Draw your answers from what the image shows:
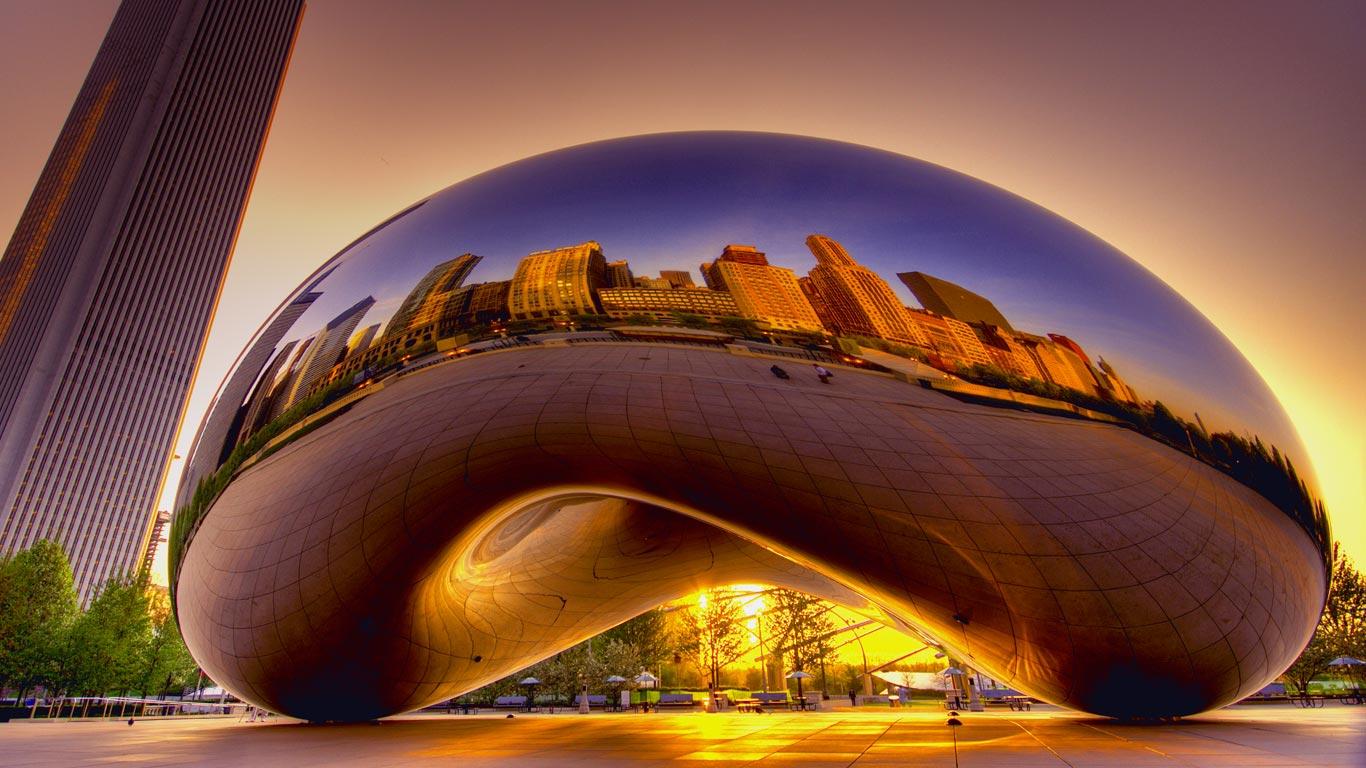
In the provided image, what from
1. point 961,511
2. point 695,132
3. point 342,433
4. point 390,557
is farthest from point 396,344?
point 961,511

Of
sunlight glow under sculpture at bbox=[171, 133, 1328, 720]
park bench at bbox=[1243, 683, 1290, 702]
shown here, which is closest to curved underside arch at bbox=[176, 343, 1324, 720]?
sunlight glow under sculpture at bbox=[171, 133, 1328, 720]

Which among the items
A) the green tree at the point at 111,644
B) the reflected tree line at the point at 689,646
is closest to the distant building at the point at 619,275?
the reflected tree line at the point at 689,646

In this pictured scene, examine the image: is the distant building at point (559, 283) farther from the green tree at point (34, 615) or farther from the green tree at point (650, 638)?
the green tree at point (34, 615)

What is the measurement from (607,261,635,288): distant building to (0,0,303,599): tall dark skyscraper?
10483 centimetres

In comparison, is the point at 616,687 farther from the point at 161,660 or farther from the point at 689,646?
the point at 161,660

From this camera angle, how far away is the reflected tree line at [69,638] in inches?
1235

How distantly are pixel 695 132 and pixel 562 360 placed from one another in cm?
222

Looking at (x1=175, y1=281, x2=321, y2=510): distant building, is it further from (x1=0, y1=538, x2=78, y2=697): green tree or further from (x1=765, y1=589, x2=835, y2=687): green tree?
(x1=0, y1=538, x2=78, y2=697): green tree

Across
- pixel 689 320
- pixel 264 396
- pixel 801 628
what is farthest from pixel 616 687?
pixel 689 320

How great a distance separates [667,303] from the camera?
373 centimetres

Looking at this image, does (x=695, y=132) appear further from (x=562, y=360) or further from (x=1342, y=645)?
(x=1342, y=645)

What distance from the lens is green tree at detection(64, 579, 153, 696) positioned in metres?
31.6

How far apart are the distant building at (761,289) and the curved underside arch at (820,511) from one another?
255 millimetres

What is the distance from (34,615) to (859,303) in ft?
152
